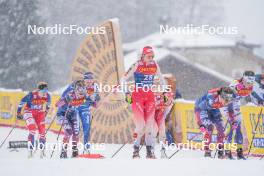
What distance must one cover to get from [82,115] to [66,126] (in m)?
0.45

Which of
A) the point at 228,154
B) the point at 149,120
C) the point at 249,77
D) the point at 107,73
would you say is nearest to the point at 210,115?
the point at 228,154

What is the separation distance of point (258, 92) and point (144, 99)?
292 centimetres

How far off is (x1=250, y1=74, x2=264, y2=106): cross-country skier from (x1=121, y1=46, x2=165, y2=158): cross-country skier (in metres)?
2.57

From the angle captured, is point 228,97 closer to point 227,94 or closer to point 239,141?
point 227,94

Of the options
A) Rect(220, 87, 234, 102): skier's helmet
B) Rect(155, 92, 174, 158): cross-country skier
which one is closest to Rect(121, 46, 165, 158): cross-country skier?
Rect(155, 92, 174, 158): cross-country skier

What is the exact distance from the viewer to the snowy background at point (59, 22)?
45.2 m

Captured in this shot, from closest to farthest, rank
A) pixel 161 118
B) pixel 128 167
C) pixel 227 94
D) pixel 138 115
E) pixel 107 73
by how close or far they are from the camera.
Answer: pixel 128 167 → pixel 138 115 → pixel 227 94 → pixel 161 118 → pixel 107 73

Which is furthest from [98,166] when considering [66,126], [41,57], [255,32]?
[255,32]

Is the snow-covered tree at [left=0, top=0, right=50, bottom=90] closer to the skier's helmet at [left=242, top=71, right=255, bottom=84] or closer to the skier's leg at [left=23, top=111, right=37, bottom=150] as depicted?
the skier's leg at [left=23, top=111, right=37, bottom=150]

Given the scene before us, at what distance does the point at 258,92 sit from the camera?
11906 mm

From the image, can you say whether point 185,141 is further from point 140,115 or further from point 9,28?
point 9,28

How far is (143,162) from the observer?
340 inches

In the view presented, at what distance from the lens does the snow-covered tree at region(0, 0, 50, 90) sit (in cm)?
4462

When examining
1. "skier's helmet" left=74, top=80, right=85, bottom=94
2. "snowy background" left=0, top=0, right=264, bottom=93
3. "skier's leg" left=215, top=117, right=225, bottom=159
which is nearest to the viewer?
"skier's leg" left=215, top=117, right=225, bottom=159
